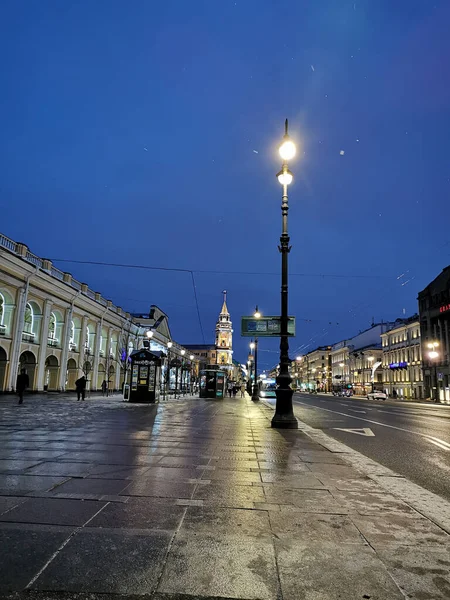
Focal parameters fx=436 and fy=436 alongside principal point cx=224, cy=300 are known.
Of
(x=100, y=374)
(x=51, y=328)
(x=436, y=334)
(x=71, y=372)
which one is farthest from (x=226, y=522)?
(x=436, y=334)

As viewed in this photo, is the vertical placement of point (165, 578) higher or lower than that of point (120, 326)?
lower

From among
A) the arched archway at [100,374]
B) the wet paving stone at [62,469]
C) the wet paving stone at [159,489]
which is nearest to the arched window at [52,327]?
the arched archway at [100,374]

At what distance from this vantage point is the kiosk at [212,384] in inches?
1849

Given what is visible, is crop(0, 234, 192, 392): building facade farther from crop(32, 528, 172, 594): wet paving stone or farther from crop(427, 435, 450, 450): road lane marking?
crop(32, 528, 172, 594): wet paving stone

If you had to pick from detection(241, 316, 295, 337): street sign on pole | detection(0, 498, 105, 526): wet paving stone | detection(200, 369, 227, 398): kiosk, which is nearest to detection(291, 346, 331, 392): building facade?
detection(200, 369, 227, 398): kiosk

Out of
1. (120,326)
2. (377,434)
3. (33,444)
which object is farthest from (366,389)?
(33,444)

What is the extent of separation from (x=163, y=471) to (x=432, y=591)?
4291mm

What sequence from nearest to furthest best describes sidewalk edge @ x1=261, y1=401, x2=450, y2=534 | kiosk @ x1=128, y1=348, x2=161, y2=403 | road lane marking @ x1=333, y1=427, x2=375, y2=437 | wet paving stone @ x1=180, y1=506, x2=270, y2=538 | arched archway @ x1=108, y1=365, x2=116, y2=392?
1. wet paving stone @ x1=180, y1=506, x2=270, y2=538
2. sidewalk edge @ x1=261, y1=401, x2=450, y2=534
3. road lane marking @ x1=333, y1=427, x2=375, y2=437
4. kiosk @ x1=128, y1=348, x2=161, y2=403
5. arched archway @ x1=108, y1=365, x2=116, y2=392

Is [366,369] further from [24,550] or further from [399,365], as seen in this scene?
[24,550]

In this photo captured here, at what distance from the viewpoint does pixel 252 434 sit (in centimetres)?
1205

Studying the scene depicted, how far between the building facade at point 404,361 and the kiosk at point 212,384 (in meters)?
40.9

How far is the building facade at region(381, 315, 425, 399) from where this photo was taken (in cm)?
7544

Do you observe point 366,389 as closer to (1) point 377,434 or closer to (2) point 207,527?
(1) point 377,434

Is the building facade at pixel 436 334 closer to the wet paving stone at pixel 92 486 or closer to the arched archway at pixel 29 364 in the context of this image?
the arched archway at pixel 29 364
